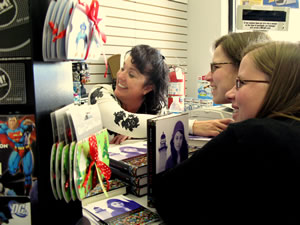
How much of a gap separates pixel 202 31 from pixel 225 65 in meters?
3.46

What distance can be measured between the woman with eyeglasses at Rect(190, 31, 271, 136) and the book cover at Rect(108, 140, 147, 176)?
50cm

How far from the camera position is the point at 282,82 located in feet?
3.42

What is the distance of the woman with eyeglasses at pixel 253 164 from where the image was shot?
2.78 ft

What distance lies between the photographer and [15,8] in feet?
3.06

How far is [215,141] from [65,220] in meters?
0.65

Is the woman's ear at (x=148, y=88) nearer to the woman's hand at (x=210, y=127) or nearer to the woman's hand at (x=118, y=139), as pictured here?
the woman's hand at (x=118, y=139)

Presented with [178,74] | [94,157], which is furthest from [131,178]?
[178,74]

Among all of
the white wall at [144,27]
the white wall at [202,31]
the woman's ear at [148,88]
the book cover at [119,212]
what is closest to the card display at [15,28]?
the book cover at [119,212]

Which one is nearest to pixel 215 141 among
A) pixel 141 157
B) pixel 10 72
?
pixel 141 157

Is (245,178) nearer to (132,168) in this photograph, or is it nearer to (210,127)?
(132,168)

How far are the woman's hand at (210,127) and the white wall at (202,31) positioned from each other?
311 centimetres

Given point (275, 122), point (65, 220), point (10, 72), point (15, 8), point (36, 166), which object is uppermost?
point (15, 8)

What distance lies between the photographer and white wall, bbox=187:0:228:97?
4.89 m

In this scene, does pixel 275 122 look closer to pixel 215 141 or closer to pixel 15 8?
pixel 215 141
